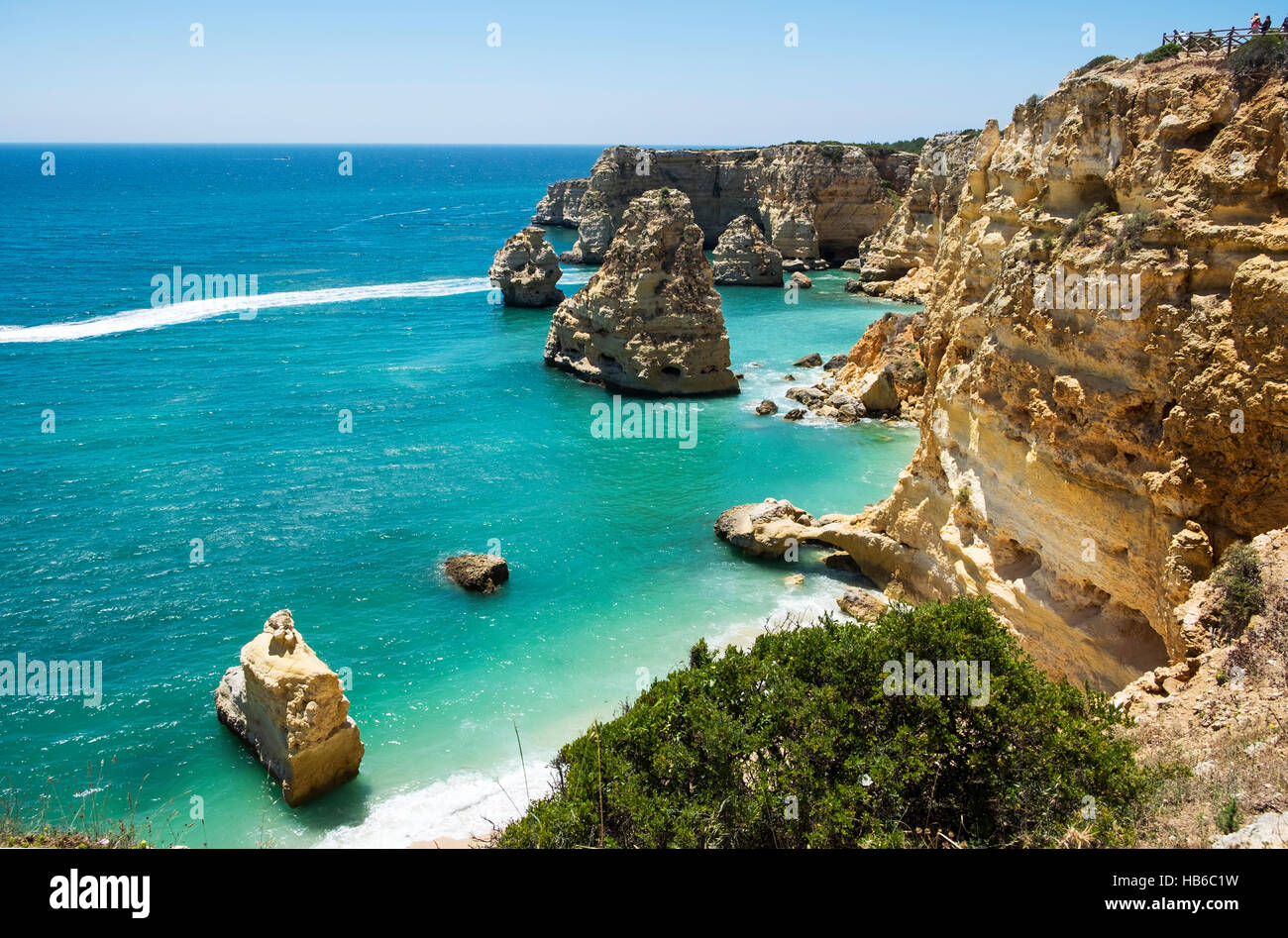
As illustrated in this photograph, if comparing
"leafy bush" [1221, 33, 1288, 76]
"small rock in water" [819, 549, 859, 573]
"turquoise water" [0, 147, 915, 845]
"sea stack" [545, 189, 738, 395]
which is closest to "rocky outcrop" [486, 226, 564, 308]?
"turquoise water" [0, 147, 915, 845]

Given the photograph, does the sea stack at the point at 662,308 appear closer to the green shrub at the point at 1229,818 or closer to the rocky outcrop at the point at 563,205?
the green shrub at the point at 1229,818

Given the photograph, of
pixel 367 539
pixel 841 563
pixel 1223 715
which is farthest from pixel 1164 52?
pixel 367 539

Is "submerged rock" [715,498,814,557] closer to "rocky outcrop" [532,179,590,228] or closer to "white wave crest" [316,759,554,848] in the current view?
"white wave crest" [316,759,554,848]

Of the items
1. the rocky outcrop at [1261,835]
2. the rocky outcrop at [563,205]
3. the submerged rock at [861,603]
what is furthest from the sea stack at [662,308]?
the rocky outcrop at [563,205]

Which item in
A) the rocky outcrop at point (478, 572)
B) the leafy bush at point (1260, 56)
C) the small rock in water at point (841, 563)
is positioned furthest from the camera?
the small rock in water at point (841, 563)

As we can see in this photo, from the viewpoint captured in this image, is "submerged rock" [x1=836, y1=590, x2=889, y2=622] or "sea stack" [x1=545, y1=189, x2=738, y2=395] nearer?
"submerged rock" [x1=836, y1=590, x2=889, y2=622]
